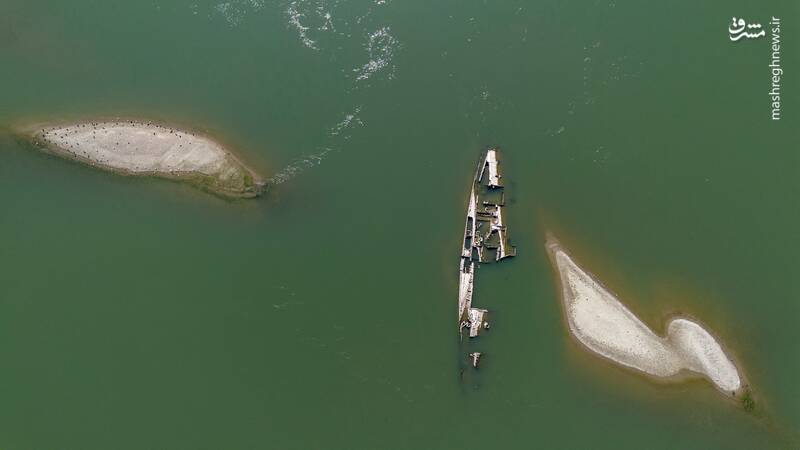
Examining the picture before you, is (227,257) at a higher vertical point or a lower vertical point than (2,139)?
lower

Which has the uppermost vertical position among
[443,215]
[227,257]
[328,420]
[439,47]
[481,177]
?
[439,47]

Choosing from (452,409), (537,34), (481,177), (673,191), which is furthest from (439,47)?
(452,409)

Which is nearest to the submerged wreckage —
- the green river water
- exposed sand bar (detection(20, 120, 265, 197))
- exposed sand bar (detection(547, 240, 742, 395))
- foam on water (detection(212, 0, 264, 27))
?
the green river water

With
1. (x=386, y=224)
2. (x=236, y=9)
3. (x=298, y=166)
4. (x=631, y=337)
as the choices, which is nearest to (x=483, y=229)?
(x=386, y=224)

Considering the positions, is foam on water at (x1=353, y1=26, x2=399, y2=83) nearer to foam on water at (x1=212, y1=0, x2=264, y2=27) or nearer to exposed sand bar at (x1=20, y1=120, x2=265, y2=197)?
foam on water at (x1=212, y1=0, x2=264, y2=27)

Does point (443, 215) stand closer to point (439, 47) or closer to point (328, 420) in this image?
point (439, 47)
